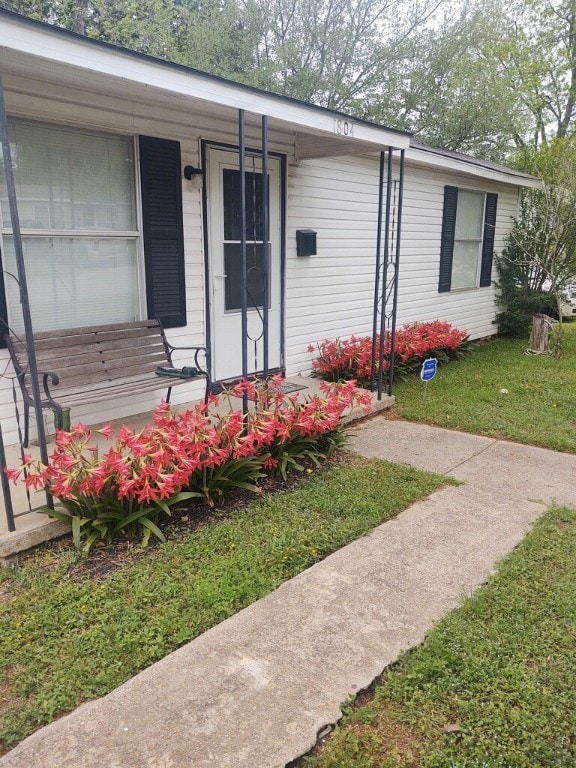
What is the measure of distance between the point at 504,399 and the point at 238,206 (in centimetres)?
324

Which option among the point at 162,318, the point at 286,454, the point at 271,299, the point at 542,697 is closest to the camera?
the point at 542,697

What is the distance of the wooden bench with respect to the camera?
12.8 feet

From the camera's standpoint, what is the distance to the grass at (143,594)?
2.19 m

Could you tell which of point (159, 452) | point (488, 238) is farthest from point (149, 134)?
point (488, 238)

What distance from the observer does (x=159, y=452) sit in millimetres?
3164

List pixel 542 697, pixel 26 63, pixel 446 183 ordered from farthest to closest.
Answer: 1. pixel 446 183
2. pixel 26 63
3. pixel 542 697

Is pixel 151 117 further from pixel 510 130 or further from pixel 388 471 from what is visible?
pixel 510 130

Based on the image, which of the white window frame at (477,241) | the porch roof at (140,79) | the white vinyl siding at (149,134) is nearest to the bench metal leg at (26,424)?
the white vinyl siding at (149,134)

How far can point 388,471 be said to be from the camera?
4230mm

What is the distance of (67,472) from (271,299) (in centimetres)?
344

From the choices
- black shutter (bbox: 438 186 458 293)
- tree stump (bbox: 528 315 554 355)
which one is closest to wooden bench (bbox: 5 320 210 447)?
black shutter (bbox: 438 186 458 293)

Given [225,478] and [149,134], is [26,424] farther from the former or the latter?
[149,134]

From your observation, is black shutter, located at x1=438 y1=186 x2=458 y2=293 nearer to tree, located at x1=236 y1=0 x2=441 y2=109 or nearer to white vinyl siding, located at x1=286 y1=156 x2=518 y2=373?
white vinyl siding, located at x1=286 y1=156 x2=518 y2=373

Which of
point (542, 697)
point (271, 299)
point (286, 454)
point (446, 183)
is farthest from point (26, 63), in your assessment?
point (446, 183)
